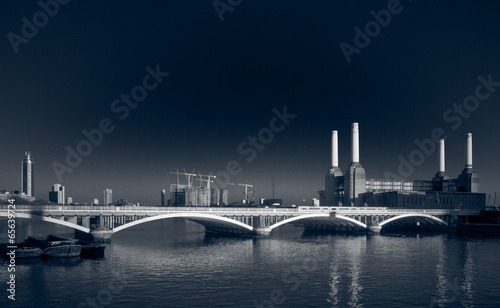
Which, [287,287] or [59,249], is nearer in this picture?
[287,287]

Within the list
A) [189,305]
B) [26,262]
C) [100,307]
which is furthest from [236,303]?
[26,262]

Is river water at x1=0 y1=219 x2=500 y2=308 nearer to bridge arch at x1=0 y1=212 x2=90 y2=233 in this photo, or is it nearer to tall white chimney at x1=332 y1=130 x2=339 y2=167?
bridge arch at x1=0 y1=212 x2=90 y2=233

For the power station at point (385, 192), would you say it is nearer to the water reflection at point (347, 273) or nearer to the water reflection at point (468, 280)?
the water reflection at point (347, 273)

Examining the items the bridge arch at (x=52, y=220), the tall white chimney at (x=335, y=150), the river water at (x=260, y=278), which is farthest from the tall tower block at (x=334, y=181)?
the bridge arch at (x=52, y=220)

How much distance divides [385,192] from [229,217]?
3231 inches

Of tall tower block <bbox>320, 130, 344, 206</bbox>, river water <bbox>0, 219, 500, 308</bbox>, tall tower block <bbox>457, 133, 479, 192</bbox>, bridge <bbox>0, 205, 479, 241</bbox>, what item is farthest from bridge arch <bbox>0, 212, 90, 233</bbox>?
tall tower block <bbox>457, 133, 479, 192</bbox>

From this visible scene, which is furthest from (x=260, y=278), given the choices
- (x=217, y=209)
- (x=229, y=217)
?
(x=229, y=217)

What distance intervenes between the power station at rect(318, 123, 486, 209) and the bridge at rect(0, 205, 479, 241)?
2004 centimetres

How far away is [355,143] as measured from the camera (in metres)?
178

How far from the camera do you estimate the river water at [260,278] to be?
4606 cm

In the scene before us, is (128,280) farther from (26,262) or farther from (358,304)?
(358,304)

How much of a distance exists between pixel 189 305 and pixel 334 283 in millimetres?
18867

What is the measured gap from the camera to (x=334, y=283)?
180 feet

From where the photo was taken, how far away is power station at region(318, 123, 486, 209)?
172625 millimetres
